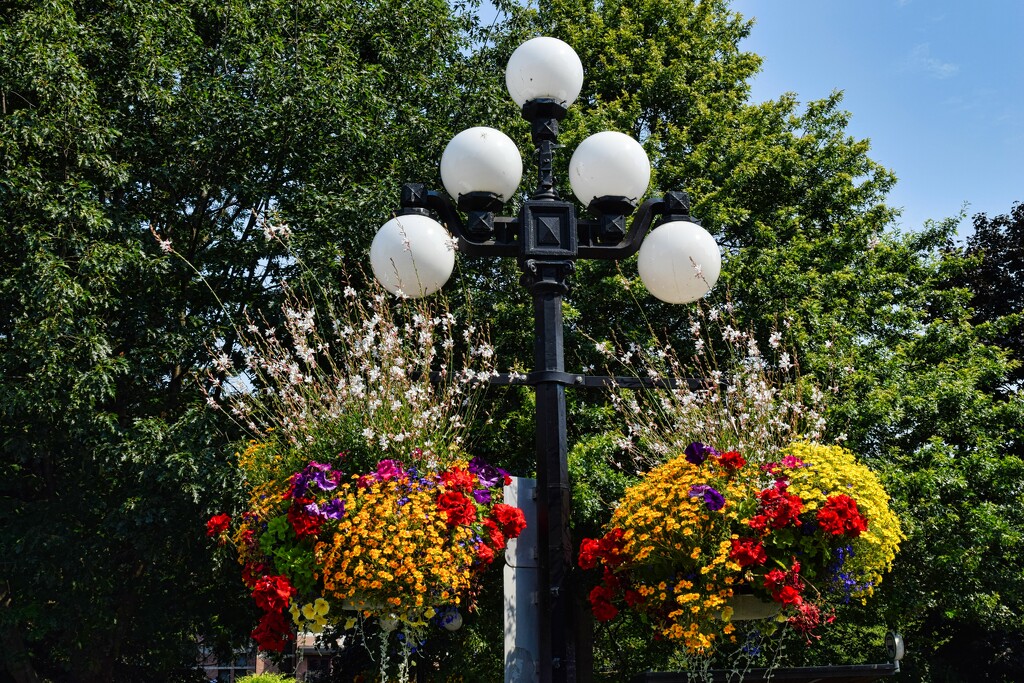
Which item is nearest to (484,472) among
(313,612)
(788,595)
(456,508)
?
(456,508)

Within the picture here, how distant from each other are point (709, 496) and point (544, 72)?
2.45 m

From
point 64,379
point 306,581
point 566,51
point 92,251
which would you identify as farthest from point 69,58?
point 306,581

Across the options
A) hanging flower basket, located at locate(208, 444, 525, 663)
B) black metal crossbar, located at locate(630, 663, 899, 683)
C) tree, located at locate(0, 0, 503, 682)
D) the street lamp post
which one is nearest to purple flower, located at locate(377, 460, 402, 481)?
hanging flower basket, located at locate(208, 444, 525, 663)

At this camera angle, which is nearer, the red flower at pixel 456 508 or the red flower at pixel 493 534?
the red flower at pixel 456 508

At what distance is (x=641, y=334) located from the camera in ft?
40.7

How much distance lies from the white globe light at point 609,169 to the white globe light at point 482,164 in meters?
0.32

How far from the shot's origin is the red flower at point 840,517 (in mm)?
3916

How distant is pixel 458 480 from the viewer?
170 inches

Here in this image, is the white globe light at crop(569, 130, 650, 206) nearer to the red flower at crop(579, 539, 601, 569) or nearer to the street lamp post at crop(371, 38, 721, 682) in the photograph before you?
the street lamp post at crop(371, 38, 721, 682)

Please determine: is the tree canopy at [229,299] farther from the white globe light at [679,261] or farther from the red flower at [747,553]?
the red flower at [747,553]

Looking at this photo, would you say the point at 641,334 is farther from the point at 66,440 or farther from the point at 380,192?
the point at 66,440

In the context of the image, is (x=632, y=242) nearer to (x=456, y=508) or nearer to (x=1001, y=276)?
(x=456, y=508)

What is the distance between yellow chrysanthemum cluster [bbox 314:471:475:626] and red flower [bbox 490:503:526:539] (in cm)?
16

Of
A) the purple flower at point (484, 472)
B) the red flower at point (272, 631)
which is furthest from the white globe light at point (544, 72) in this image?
the red flower at point (272, 631)
